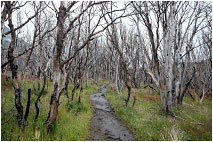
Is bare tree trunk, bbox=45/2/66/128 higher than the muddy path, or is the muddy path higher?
bare tree trunk, bbox=45/2/66/128

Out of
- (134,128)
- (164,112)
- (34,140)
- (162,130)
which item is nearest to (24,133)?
(34,140)

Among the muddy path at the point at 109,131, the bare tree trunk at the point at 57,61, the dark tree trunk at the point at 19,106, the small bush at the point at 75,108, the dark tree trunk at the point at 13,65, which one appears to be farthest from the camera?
the small bush at the point at 75,108

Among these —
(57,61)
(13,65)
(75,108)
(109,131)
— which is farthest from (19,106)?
(75,108)

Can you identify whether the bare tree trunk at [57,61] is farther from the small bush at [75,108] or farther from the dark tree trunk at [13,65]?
the small bush at [75,108]

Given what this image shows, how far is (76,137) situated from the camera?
4777mm

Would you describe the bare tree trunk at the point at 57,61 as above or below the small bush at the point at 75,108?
above

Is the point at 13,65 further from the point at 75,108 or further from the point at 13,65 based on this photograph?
the point at 75,108

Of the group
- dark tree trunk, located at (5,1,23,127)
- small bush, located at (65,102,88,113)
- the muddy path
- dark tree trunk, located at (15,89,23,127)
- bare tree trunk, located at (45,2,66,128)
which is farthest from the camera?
small bush, located at (65,102,88,113)

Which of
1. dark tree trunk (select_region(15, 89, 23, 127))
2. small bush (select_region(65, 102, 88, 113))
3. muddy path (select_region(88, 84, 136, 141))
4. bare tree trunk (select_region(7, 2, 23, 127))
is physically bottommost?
muddy path (select_region(88, 84, 136, 141))

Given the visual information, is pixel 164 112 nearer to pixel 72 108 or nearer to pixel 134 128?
pixel 134 128

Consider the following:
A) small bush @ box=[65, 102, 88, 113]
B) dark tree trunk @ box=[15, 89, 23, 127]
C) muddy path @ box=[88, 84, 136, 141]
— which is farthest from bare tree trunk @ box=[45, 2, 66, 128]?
small bush @ box=[65, 102, 88, 113]

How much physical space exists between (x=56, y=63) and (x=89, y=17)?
190 inches

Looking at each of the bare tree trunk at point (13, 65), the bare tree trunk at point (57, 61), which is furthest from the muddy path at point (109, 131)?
the bare tree trunk at point (13, 65)

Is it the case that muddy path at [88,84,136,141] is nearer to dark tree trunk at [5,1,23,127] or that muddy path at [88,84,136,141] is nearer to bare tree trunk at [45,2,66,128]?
bare tree trunk at [45,2,66,128]
